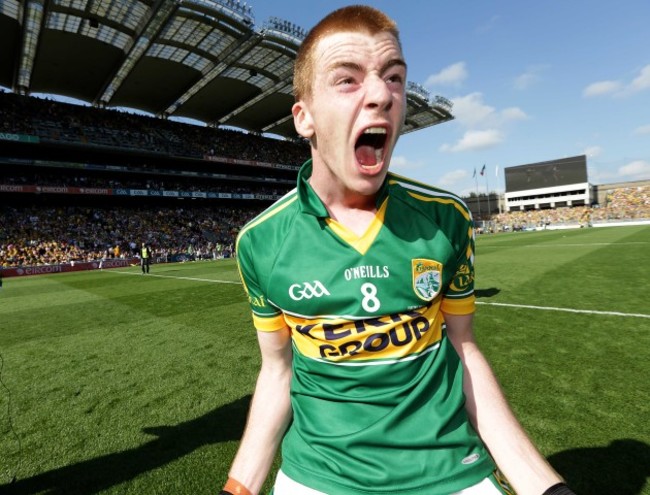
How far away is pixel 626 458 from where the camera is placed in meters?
2.83

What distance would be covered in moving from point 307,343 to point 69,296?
1524 cm

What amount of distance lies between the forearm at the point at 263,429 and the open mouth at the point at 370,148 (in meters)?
0.88

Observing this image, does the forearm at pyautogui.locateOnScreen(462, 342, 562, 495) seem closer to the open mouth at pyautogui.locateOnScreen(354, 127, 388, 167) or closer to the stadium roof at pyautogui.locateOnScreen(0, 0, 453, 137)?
the open mouth at pyautogui.locateOnScreen(354, 127, 388, 167)

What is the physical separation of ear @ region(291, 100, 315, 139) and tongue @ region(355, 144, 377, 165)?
0.63 feet

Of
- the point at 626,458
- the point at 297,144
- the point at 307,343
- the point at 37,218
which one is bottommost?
the point at 626,458

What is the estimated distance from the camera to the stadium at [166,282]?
340 cm

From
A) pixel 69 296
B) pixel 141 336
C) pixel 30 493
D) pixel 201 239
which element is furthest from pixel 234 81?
pixel 30 493

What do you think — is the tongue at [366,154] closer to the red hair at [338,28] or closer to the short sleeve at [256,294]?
the red hair at [338,28]

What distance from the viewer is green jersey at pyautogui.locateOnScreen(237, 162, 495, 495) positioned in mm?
1264

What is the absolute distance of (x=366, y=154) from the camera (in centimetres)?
132

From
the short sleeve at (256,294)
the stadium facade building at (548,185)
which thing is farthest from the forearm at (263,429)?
the stadium facade building at (548,185)

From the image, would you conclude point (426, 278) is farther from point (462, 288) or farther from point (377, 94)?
point (377, 94)

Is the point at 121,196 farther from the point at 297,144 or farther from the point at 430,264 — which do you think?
the point at 430,264

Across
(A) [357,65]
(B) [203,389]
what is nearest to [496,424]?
(A) [357,65]
